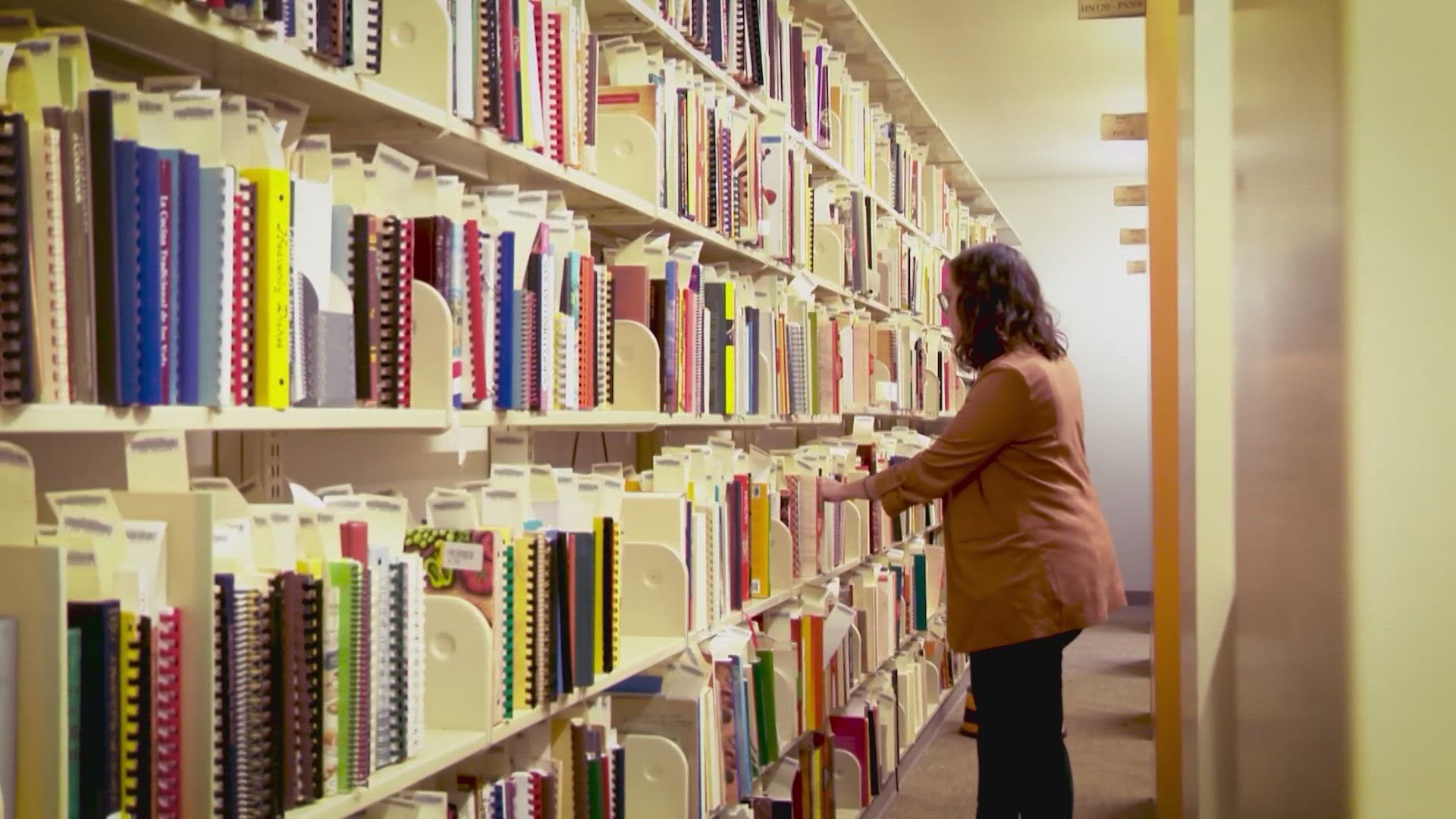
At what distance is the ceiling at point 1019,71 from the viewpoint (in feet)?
18.4

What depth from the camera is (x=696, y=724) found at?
93.3 inches

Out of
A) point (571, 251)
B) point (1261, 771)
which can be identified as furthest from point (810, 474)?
point (1261, 771)

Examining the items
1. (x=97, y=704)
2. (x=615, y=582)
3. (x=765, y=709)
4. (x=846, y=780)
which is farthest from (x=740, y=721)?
(x=97, y=704)

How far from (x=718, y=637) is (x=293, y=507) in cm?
155

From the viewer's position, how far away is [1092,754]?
4980mm

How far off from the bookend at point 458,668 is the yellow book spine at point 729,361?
46.8 inches

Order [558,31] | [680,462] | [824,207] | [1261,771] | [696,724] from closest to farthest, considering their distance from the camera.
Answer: [1261,771] → [558,31] → [696,724] → [680,462] → [824,207]

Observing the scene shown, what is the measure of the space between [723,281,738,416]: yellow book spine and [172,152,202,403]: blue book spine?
1636mm

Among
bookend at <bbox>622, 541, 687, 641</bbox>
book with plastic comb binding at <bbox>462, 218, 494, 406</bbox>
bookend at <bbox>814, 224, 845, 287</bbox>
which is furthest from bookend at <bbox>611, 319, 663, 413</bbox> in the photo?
bookend at <bbox>814, 224, 845, 287</bbox>

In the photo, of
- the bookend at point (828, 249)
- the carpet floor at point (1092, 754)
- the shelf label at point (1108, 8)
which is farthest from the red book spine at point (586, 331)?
the shelf label at point (1108, 8)

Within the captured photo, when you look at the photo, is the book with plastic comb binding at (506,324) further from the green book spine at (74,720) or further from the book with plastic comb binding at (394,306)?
the green book spine at (74,720)

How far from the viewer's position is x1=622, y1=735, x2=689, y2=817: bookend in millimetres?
2225

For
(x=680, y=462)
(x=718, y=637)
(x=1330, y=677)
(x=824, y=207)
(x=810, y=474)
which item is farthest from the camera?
(x=824, y=207)

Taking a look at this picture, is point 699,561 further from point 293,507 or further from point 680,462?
point 293,507
